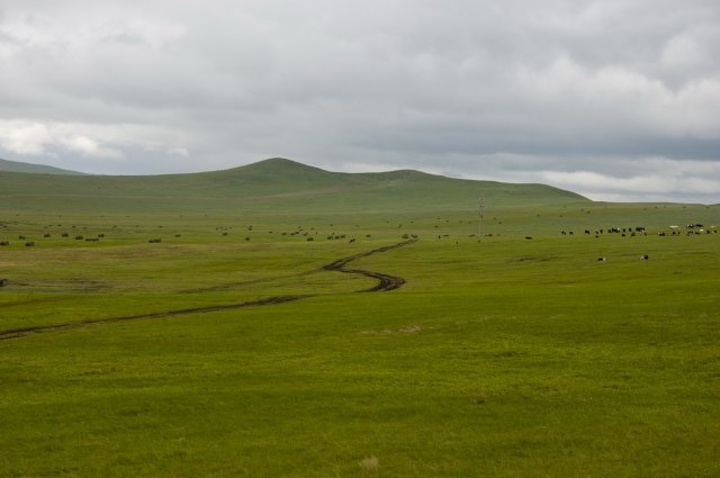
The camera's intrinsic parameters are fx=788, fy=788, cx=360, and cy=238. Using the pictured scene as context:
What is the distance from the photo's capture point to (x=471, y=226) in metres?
183

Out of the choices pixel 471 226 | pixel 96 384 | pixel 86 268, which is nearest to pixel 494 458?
pixel 96 384

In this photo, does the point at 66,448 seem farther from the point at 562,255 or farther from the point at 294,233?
the point at 294,233

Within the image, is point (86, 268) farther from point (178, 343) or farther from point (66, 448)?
point (66, 448)

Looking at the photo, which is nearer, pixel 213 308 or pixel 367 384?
pixel 367 384

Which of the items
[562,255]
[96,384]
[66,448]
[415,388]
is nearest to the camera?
[66,448]

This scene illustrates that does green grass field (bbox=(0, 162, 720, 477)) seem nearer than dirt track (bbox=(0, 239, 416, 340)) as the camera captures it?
Yes

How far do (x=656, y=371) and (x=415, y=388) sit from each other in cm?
853

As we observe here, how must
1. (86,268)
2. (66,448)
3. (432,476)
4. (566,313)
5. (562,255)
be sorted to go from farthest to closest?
(562,255) → (86,268) → (566,313) → (66,448) → (432,476)

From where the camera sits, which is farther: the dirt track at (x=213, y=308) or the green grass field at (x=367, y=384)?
the dirt track at (x=213, y=308)

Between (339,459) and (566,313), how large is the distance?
23173mm

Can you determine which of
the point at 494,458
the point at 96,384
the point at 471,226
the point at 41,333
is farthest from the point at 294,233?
the point at 494,458

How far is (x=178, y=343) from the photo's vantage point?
120 feet

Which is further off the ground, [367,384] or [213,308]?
[367,384]

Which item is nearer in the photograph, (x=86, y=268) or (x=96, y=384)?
(x=96, y=384)
